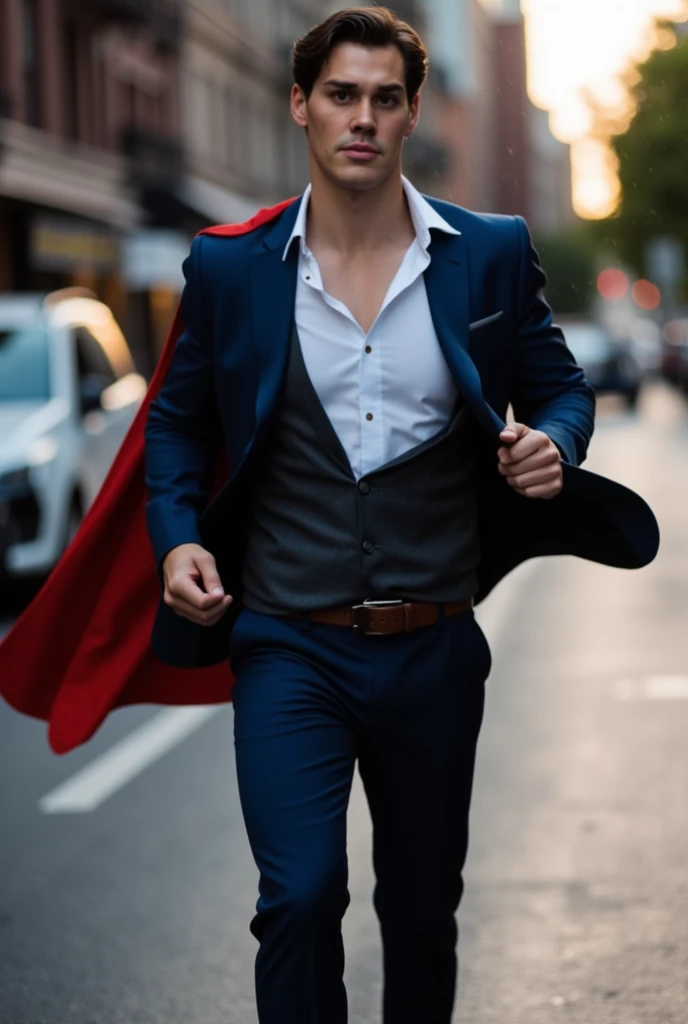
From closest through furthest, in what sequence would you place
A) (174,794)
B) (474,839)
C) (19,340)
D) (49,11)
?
(474,839)
(174,794)
(19,340)
(49,11)

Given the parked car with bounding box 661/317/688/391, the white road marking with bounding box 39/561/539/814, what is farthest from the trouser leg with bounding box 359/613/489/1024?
the parked car with bounding box 661/317/688/391

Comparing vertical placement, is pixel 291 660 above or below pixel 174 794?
above

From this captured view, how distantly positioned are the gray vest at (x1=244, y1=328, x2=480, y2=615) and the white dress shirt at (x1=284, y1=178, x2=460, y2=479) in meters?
0.03

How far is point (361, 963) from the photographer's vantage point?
4965 millimetres

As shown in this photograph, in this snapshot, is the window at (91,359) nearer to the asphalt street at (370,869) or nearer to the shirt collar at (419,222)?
the asphalt street at (370,869)

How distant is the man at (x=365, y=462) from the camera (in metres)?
3.36

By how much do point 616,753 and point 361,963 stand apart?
2.73 m

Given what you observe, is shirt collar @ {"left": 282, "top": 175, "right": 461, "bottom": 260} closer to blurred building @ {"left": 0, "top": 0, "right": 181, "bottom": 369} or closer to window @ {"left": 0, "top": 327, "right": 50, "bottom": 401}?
window @ {"left": 0, "top": 327, "right": 50, "bottom": 401}

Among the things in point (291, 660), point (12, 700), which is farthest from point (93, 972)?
point (291, 660)

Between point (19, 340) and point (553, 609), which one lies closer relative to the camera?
point (553, 609)

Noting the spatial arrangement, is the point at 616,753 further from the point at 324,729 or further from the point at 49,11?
the point at 49,11

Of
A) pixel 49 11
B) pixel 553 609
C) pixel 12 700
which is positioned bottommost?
pixel 553 609

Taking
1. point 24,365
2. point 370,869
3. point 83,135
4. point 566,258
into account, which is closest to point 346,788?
point 370,869

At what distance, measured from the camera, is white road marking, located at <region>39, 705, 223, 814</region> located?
6.99 meters
